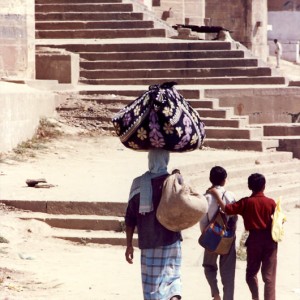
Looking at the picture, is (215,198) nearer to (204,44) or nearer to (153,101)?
(153,101)

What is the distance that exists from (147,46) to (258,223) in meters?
13.0

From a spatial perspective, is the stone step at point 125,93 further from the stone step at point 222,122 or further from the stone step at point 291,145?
the stone step at point 291,145

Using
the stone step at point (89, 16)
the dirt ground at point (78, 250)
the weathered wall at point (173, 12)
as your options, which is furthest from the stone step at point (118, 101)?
the weathered wall at point (173, 12)

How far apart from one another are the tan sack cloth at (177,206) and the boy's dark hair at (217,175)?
101cm

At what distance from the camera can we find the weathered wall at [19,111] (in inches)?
548

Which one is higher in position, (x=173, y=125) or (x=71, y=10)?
(x=71, y=10)

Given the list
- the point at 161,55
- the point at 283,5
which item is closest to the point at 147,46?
the point at 161,55

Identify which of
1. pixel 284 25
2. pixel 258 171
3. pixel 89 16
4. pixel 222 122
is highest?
pixel 284 25

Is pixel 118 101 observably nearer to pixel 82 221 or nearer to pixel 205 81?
pixel 205 81

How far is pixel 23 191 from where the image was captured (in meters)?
11.3

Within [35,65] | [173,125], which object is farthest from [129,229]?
[35,65]

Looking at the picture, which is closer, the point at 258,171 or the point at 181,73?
the point at 258,171

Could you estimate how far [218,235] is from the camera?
24.3 ft

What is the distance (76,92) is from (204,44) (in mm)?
3412
